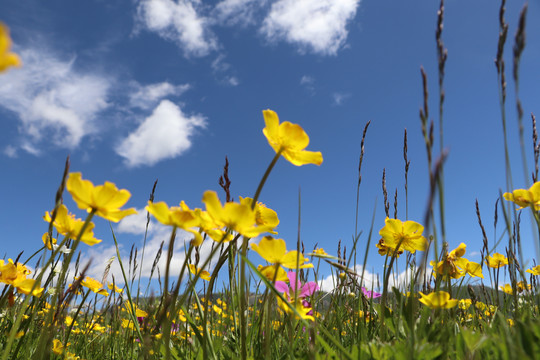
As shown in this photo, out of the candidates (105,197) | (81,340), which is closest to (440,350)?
(105,197)

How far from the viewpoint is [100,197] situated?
3.40 ft

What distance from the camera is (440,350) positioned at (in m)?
1.20

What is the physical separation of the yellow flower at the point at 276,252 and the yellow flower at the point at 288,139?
10.6 inches

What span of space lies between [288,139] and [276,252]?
37cm

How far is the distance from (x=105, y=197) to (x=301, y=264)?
677 mm

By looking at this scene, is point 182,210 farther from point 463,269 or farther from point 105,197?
point 463,269

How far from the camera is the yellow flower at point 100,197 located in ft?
3.23

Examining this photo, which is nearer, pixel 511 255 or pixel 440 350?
pixel 440 350

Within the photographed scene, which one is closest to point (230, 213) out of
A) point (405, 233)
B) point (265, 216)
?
point (265, 216)

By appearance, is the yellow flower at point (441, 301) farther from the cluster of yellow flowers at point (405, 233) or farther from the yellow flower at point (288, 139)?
the yellow flower at point (288, 139)

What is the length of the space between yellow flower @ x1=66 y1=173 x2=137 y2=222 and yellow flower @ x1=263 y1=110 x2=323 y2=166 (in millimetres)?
470

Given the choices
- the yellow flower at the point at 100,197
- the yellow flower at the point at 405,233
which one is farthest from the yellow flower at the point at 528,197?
the yellow flower at the point at 100,197

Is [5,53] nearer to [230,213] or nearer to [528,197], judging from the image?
[230,213]

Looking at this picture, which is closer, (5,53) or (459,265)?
(5,53)
